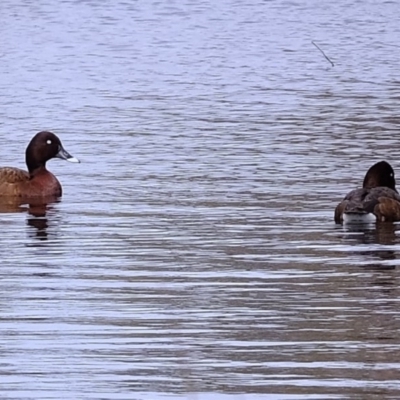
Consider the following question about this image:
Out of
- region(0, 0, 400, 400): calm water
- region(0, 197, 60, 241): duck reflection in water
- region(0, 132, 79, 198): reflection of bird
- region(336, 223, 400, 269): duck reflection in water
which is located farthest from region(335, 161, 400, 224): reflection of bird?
region(0, 132, 79, 198): reflection of bird

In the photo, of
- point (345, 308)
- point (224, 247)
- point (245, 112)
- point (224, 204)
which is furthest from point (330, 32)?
point (345, 308)

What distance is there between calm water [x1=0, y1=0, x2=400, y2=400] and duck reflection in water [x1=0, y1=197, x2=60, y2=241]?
0.05m

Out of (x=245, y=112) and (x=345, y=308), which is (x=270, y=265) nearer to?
(x=345, y=308)

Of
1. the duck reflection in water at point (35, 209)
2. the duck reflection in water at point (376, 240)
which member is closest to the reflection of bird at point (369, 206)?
the duck reflection in water at point (376, 240)

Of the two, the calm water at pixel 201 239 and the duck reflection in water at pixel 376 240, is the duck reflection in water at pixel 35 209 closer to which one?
the calm water at pixel 201 239

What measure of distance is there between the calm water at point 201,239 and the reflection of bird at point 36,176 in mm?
297

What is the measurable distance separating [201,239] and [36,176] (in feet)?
12.3

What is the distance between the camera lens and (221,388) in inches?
299

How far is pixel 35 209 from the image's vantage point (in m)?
15.5

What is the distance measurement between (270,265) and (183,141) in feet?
27.4

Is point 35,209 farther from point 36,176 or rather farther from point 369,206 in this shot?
point 369,206

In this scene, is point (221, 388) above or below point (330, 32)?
above

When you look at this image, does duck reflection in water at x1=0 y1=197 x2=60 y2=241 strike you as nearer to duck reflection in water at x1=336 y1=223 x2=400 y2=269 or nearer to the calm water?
the calm water

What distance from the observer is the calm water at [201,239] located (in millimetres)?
8117
